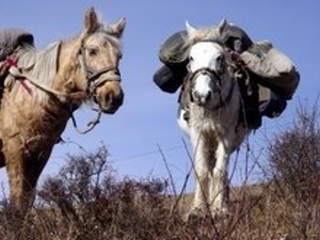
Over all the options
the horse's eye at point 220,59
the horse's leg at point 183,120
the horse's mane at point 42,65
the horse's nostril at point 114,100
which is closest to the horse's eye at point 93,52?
the horse's mane at point 42,65

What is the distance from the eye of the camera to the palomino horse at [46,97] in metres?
7.55

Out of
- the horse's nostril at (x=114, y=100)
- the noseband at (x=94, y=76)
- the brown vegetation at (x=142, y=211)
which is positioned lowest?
the brown vegetation at (x=142, y=211)

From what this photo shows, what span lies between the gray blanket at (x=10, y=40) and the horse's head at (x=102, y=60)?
3.35 ft

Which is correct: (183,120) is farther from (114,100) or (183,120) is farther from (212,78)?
(114,100)

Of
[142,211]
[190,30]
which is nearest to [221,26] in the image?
[190,30]

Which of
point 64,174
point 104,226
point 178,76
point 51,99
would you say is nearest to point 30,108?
point 51,99

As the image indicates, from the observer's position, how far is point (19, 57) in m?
8.23

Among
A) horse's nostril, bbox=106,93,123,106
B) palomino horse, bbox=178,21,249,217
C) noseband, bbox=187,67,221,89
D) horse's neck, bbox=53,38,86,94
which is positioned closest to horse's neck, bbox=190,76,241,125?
palomino horse, bbox=178,21,249,217

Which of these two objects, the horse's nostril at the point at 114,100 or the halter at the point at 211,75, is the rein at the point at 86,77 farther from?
the halter at the point at 211,75

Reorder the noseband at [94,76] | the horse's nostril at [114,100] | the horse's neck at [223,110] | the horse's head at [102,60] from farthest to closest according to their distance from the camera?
1. the horse's neck at [223,110]
2. the noseband at [94,76]
3. the horse's head at [102,60]
4. the horse's nostril at [114,100]

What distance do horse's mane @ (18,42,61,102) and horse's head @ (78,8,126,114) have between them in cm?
39

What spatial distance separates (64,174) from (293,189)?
6.48 ft

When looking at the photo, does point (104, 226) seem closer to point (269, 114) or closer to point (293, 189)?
point (293, 189)

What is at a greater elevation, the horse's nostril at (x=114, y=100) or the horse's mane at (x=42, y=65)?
the horse's mane at (x=42, y=65)
